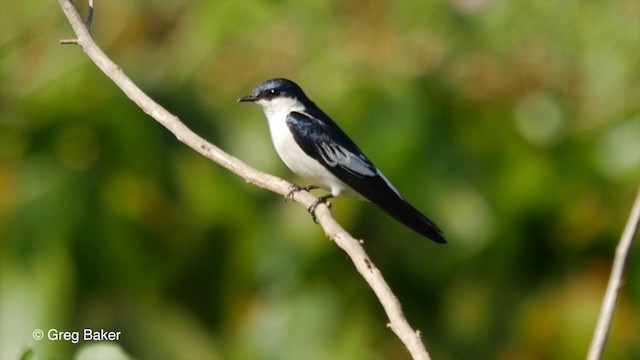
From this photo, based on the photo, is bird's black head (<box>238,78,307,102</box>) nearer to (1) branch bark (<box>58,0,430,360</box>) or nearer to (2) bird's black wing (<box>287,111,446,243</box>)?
(2) bird's black wing (<box>287,111,446,243</box>)

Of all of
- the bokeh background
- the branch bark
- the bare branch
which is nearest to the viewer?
the bare branch

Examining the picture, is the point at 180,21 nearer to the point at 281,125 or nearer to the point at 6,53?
the point at 6,53

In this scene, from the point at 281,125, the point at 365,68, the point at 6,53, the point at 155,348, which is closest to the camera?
the point at 281,125

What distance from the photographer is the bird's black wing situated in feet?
9.95

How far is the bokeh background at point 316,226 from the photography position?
3836 mm

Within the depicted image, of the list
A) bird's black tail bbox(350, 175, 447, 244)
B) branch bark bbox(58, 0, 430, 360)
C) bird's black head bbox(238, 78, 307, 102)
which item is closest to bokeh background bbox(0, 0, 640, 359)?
bird's black head bbox(238, 78, 307, 102)

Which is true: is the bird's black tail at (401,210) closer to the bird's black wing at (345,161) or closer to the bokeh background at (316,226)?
the bird's black wing at (345,161)

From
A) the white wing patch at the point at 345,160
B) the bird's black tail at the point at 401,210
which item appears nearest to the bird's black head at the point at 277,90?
the white wing patch at the point at 345,160

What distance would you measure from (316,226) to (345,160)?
2.77ft

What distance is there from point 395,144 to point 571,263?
80cm

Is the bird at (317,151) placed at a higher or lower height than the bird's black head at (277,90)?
lower

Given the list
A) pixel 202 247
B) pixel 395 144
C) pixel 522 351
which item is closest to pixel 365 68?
pixel 395 144

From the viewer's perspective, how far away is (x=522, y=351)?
412 centimetres

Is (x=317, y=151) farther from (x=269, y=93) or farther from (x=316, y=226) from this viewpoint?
(x=316, y=226)
